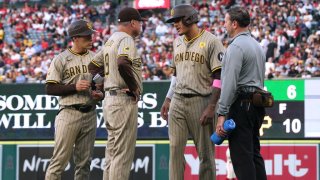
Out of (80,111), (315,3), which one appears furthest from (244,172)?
(315,3)

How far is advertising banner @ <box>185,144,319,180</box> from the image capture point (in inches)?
440

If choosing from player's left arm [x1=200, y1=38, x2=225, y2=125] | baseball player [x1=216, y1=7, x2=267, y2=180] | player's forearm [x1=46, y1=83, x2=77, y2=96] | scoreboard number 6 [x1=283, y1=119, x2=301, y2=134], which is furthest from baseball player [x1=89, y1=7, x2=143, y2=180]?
scoreboard number 6 [x1=283, y1=119, x2=301, y2=134]

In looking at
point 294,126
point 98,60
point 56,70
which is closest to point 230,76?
point 98,60

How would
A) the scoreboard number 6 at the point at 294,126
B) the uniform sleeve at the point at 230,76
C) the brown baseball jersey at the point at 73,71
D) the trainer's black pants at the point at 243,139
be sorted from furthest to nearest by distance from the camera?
the scoreboard number 6 at the point at 294,126, the brown baseball jersey at the point at 73,71, the trainer's black pants at the point at 243,139, the uniform sleeve at the point at 230,76

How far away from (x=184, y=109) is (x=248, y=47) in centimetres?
112

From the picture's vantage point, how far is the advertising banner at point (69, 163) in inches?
447

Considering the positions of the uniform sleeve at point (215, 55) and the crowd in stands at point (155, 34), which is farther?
the crowd in stands at point (155, 34)

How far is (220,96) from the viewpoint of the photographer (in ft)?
24.8

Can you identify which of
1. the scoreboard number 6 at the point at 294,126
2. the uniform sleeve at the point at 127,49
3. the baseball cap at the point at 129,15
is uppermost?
the baseball cap at the point at 129,15

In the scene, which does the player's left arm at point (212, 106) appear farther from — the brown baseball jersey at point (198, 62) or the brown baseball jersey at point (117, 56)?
the brown baseball jersey at point (117, 56)

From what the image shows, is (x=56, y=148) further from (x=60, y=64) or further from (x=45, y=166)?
(x=45, y=166)

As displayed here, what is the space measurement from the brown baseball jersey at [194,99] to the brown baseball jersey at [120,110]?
0.39 meters

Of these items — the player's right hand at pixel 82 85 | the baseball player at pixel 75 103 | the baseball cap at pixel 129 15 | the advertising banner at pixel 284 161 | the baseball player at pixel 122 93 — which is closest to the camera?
the baseball player at pixel 122 93

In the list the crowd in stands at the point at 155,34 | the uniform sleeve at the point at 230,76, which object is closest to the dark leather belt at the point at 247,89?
the uniform sleeve at the point at 230,76
